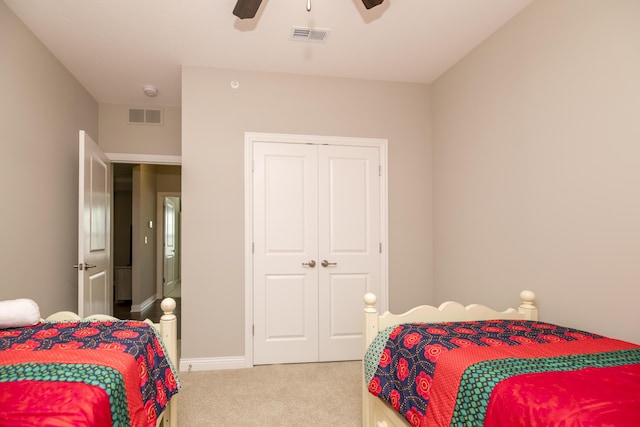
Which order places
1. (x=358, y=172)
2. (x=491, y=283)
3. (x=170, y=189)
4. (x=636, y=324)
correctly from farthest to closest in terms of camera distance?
(x=170, y=189)
(x=358, y=172)
(x=491, y=283)
(x=636, y=324)

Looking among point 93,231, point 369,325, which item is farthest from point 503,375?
point 93,231

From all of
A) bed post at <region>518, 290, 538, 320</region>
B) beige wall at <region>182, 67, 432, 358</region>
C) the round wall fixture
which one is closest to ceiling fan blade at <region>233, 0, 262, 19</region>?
beige wall at <region>182, 67, 432, 358</region>

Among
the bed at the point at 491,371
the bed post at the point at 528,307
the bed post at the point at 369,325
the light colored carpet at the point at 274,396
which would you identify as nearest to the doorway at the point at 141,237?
the light colored carpet at the point at 274,396

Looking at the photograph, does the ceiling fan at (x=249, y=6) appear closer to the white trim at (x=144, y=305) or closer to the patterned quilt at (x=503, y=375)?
the patterned quilt at (x=503, y=375)

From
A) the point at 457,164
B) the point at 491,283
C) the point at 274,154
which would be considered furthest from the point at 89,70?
the point at 491,283

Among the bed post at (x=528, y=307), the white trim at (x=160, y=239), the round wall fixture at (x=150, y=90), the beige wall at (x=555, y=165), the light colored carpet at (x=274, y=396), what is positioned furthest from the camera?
the white trim at (x=160, y=239)

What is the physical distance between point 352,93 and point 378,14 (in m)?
1.06

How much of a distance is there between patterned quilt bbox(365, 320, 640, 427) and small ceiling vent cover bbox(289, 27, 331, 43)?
208 cm

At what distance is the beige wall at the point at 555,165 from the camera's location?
1.90 metres

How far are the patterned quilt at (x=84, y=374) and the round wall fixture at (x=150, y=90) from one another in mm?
2547

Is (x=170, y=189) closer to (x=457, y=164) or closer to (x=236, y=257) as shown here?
(x=236, y=257)

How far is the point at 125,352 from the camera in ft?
4.97

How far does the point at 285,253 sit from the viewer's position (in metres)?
3.53

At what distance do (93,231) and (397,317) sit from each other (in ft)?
8.84
